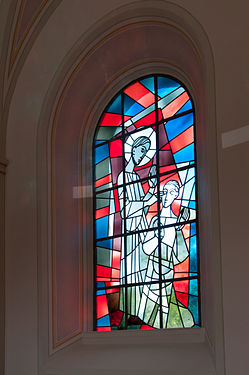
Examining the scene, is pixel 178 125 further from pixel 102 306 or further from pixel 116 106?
pixel 102 306

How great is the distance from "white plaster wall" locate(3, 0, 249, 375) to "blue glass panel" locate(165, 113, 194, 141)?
118cm

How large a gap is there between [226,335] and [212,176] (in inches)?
45.9

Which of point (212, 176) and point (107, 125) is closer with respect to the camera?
point (212, 176)

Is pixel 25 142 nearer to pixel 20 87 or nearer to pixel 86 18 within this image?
pixel 20 87

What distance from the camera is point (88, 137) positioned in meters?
5.91

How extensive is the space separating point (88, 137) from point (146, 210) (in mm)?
1138

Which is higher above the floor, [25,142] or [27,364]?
[25,142]

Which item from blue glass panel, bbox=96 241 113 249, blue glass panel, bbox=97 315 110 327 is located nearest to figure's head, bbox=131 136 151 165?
blue glass panel, bbox=96 241 113 249

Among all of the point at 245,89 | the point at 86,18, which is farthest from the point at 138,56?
the point at 245,89

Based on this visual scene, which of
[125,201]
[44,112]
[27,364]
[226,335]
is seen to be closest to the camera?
[226,335]

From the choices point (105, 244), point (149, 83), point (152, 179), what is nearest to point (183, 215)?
point (152, 179)

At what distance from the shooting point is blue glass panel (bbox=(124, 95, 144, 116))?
5.73 meters

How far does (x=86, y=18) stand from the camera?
16.8 ft

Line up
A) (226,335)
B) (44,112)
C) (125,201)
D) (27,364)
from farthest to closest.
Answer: (125,201) → (44,112) → (27,364) → (226,335)
